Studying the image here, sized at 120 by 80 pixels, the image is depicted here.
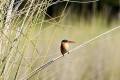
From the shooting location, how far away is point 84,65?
545cm

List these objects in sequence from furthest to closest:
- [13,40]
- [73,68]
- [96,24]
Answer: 1. [96,24]
2. [73,68]
3. [13,40]

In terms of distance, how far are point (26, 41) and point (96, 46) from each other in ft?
14.9

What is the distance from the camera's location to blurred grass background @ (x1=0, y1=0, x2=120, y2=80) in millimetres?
1961

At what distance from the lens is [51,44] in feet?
18.8

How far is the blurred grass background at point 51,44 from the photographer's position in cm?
196

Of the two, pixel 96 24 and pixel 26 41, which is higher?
pixel 26 41

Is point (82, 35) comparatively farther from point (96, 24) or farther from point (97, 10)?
point (97, 10)

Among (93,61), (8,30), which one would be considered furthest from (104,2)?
(8,30)

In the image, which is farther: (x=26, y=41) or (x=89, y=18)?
(x=89, y=18)

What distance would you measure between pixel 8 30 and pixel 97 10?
35.2 feet

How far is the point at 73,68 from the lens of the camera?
542 centimetres

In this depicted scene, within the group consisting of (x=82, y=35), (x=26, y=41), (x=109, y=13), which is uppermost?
(x=26, y=41)

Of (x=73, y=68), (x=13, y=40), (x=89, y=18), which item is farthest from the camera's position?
(x=89, y=18)

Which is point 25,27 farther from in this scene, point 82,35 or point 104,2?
point 104,2
